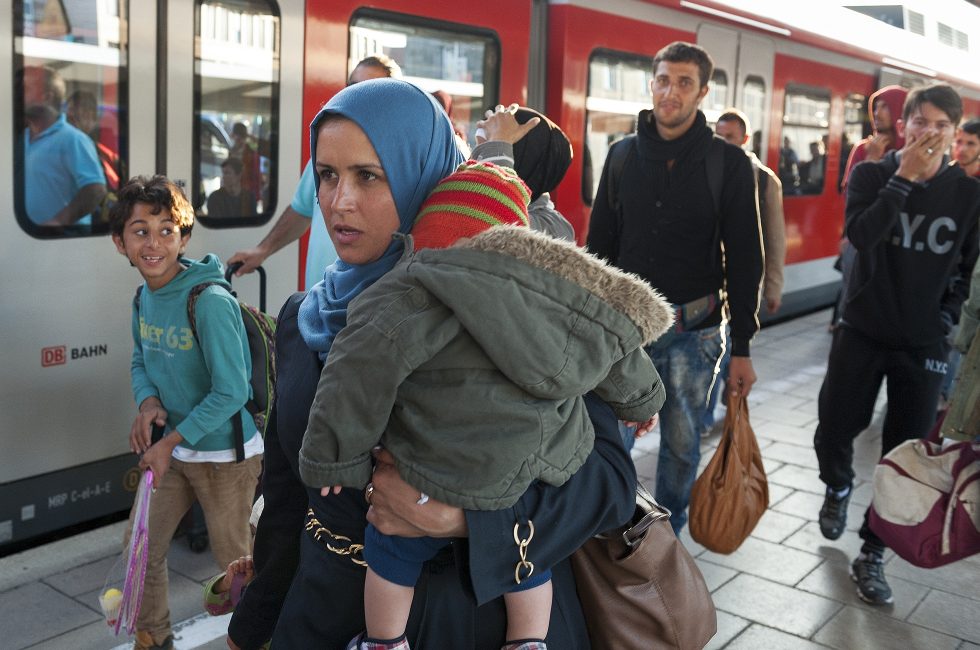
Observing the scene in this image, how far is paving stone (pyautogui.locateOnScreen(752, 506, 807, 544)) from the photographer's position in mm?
5145

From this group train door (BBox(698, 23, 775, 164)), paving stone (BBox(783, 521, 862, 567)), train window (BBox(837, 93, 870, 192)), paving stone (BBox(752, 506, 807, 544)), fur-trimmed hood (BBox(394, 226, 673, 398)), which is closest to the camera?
fur-trimmed hood (BBox(394, 226, 673, 398))

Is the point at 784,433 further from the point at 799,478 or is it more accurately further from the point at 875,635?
the point at 875,635

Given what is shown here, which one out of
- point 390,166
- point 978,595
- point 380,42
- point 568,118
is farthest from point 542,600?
point 568,118

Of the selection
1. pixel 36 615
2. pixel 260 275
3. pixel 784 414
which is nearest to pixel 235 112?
pixel 260 275

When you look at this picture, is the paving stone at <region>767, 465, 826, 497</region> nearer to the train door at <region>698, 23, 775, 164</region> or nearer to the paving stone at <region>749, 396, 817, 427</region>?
the paving stone at <region>749, 396, 817, 427</region>

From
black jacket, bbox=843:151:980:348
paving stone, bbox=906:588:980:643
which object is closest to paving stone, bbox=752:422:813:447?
paving stone, bbox=906:588:980:643

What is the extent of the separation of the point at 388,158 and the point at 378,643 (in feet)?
2.43

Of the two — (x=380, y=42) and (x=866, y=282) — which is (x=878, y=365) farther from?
(x=380, y=42)

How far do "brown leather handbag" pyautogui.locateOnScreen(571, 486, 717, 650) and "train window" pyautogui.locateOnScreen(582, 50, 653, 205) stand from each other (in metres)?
5.69

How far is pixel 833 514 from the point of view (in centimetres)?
477

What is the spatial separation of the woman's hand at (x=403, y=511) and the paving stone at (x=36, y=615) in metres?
2.78

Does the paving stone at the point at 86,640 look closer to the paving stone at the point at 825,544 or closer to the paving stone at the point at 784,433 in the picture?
the paving stone at the point at 825,544

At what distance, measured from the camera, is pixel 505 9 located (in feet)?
20.8

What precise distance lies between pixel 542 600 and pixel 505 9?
17.1ft
